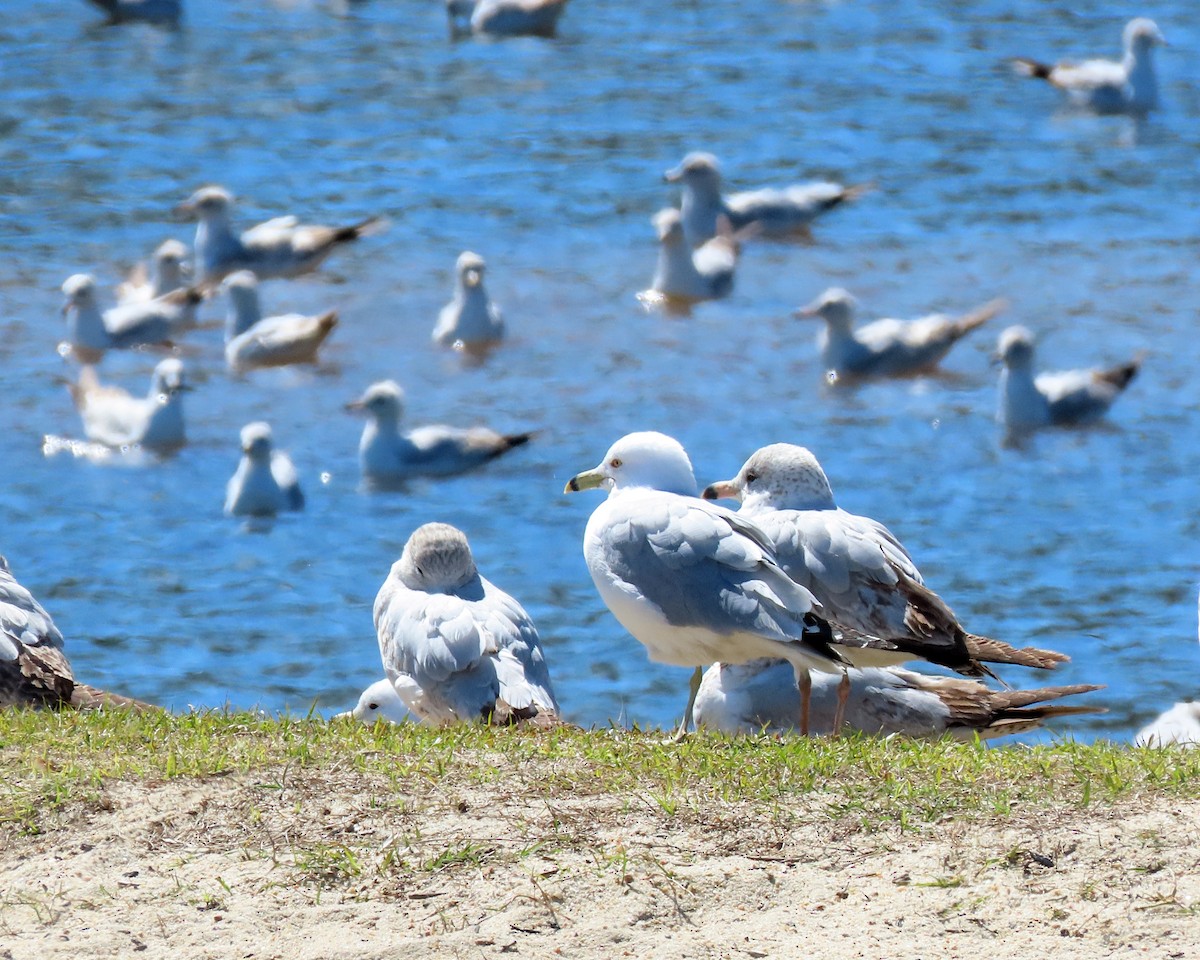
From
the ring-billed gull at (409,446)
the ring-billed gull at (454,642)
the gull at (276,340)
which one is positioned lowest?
the ring-billed gull at (409,446)

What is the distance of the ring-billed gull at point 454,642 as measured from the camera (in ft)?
24.3

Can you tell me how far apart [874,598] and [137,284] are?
1214cm

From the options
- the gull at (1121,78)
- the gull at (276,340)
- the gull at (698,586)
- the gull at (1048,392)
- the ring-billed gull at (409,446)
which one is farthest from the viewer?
the gull at (1121,78)

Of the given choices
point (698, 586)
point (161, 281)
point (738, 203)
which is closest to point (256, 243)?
point (161, 281)

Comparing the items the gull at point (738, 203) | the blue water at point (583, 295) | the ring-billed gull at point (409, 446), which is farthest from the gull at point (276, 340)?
the gull at point (738, 203)

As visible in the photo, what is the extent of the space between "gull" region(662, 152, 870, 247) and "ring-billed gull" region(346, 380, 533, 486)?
5.93 m

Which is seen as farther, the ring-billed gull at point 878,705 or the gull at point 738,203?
the gull at point 738,203

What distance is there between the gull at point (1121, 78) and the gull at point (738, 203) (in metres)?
5.30

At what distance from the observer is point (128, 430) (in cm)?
1419

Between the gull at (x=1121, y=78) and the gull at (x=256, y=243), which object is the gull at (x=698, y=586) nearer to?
the gull at (x=256, y=243)

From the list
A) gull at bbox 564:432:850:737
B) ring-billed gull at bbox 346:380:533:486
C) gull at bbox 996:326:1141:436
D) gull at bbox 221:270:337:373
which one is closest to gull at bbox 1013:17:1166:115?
gull at bbox 996:326:1141:436

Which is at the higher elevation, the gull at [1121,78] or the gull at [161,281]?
the gull at [1121,78]

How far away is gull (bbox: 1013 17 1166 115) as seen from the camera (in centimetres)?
2258

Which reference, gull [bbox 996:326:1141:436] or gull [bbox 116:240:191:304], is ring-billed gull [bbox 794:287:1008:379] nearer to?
gull [bbox 996:326:1141:436]
